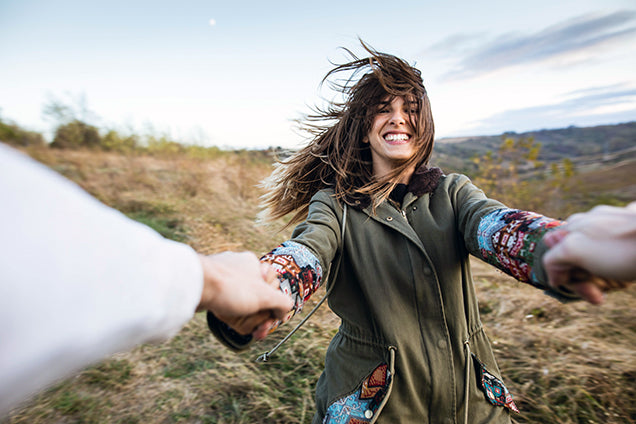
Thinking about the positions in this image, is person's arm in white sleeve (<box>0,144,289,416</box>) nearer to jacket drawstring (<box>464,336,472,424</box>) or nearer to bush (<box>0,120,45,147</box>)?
jacket drawstring (<box>464,336,472,424</box>)

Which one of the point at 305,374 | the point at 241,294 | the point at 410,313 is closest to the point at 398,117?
the point at 410,313

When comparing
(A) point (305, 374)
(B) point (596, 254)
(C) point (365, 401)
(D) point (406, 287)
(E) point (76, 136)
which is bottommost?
(A) point (305, 374)

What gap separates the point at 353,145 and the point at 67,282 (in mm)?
1754

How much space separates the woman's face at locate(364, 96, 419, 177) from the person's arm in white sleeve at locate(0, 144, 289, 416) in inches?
56.6

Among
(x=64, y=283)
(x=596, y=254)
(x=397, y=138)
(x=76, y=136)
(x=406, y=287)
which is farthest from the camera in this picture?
(x=76, y=136)

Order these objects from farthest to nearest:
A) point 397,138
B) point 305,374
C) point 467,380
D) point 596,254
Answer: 1. point 305,374
2. point 397,138
3. point 467,380
4. point 596,254

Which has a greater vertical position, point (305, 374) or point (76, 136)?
point (76, 136)

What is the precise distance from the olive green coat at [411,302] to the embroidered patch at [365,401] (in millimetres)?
28

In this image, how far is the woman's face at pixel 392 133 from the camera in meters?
1.81

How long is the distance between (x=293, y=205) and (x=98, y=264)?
73.7 inches

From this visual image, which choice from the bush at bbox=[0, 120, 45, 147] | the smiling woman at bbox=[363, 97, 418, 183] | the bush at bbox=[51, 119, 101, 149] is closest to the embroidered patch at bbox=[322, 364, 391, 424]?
the smiling woman at bbox=[363, 97, 418, 183]

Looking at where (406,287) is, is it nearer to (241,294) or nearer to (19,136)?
(241,294)

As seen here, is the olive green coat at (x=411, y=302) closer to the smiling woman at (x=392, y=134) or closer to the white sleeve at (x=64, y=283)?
the smiling woman at (x=392, y=134)

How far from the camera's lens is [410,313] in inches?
57.1
